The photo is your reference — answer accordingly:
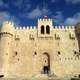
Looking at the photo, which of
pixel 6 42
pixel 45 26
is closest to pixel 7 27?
pixel 6 42

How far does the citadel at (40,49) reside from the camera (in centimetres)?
3338

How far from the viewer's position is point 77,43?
3491cm

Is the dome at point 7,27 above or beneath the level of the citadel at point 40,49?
above

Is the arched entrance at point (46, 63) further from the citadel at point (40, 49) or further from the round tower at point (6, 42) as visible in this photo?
the round tower at point (6, 42)

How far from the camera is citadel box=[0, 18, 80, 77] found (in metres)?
33.4

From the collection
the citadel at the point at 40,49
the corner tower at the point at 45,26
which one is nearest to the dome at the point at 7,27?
the citadel at the point at 40,49

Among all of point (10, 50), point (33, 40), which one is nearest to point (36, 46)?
point (33, 40)

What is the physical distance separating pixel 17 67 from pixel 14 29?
19.9 ft

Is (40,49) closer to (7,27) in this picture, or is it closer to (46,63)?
(46,63)

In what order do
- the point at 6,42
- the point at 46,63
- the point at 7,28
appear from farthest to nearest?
the point at 7,28
the point at 46,63
the point at 6,42

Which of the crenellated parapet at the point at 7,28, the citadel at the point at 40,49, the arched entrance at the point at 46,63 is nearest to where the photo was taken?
the citadel at the point at 40,49

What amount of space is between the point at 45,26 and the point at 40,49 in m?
3.80

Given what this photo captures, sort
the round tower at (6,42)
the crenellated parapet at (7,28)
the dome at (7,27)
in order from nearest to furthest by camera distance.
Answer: the round tower at (6,42)
the crenellated parapet at (7,28)
the dome at (7,27)

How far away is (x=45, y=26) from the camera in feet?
117
